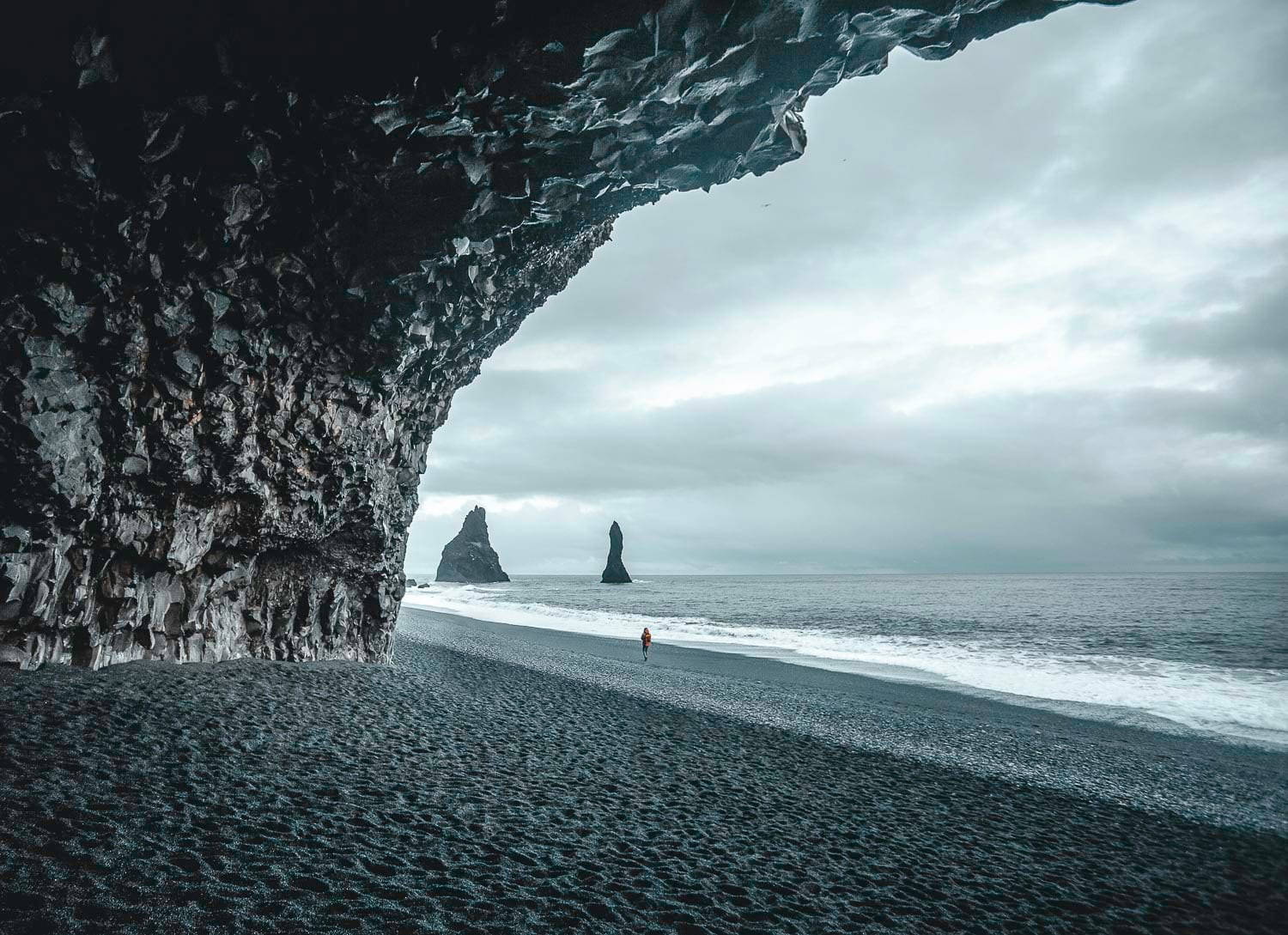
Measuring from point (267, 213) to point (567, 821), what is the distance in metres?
12.5

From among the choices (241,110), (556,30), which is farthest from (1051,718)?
(241,110)

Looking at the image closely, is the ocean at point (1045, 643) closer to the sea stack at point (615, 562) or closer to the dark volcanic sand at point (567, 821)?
the dark volcanic sand at point (567, 821)

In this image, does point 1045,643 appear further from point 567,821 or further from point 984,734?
point 567,821

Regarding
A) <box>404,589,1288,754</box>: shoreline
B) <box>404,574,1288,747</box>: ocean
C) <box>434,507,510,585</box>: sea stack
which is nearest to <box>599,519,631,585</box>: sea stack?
<box>434,507,510,585</box>: sea stack

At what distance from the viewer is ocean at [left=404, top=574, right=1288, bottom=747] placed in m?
19.8

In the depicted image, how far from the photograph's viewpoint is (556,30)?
938 cm

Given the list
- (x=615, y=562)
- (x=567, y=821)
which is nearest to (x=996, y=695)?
(x=567, y=821)

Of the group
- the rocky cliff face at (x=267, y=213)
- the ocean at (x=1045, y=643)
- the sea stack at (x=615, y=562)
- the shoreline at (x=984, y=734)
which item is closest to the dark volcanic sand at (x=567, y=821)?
the shoreline at (x=984, y=734)

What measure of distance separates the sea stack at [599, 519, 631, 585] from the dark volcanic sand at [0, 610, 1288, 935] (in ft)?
399

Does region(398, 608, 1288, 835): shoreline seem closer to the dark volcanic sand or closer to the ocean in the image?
the dark volcanic sand

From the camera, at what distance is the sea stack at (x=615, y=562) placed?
135562 mm

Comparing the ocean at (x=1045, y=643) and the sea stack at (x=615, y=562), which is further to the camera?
the sea stack at (x=615, y=562)

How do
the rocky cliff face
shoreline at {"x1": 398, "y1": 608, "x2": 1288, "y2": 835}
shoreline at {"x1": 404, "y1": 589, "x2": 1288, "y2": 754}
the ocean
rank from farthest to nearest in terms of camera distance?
1. the ocean
2. shoreline at {"x1": 404, "y1": 589, "x2": 1288, "y2": 754}
3. shoreline at {"x1": 398, "y1": 608, "x2": 1288, "y2": 835}
4. the rocky cliff face

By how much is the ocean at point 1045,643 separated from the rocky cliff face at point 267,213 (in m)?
20.2
